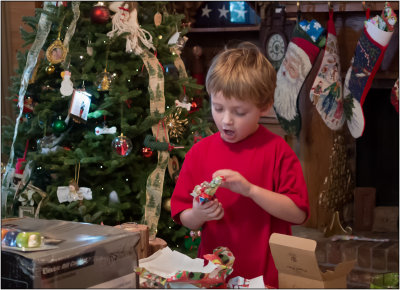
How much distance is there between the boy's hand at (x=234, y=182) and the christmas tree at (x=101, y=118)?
1.23m

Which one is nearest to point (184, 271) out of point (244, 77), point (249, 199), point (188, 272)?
point (188, 272)

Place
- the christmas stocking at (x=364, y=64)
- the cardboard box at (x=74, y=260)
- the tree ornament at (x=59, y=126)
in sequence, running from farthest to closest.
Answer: the christmas stocking at (x=364, y=64) < the tree ornament at (x=59, y=126) < the cardboard box at (x=74, y=260)

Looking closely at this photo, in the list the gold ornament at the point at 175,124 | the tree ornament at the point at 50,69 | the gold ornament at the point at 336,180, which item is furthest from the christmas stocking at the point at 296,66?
the tree ornament at the point at 50,69

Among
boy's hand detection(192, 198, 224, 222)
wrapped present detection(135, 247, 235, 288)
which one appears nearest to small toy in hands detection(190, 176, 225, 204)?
boy's hand detection(192, 198, 224, 222)

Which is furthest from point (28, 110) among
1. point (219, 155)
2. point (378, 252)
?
point (378, 252)

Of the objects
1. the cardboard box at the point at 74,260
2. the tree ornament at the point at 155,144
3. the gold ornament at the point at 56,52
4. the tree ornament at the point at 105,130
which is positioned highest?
the gold ornament at the point at 56,52

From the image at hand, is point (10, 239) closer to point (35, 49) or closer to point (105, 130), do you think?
point (105, 130)

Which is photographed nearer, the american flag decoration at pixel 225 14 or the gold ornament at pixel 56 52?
the gold ornament at pixel 56 52

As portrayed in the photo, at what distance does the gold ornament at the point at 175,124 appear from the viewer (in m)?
2.54

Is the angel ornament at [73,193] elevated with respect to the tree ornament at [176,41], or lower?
lower

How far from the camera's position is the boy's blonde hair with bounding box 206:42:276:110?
1223 mm

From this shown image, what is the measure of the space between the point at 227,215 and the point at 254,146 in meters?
0.16

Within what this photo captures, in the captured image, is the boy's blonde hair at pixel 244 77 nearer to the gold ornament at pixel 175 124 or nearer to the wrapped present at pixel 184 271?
the wrapped present at pixel 184 271

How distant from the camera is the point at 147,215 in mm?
2482
